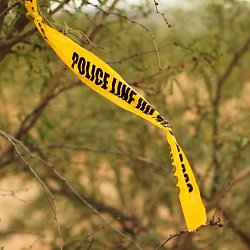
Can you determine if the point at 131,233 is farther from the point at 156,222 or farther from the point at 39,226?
the point at 39,226

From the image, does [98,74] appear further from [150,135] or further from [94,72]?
[150,135]

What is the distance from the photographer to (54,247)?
437 cm

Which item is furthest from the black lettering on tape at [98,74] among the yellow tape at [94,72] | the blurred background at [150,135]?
the blurred background at [150,135]

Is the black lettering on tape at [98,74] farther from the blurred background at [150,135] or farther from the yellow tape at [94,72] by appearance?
the blurred background at [150,135]

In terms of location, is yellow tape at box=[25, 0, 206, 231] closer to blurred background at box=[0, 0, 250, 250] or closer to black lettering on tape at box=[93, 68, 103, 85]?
black lettering on tape at box=[93, 68, 103, 85]

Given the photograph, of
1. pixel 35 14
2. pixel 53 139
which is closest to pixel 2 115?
pixel 53 139

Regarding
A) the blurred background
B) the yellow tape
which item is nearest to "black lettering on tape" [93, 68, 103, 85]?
the yellow tape

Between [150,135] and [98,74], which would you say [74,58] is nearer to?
[98,74]

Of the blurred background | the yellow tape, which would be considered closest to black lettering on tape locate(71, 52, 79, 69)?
the yellow tape

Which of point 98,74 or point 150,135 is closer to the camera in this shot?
point 98,74

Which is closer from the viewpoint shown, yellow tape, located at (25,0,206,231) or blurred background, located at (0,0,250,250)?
yellow tape, located at (25,0,206,231)

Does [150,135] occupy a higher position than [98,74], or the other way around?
[98,74]

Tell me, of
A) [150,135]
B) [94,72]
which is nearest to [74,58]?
[94,72]

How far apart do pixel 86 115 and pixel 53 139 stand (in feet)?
3.04
